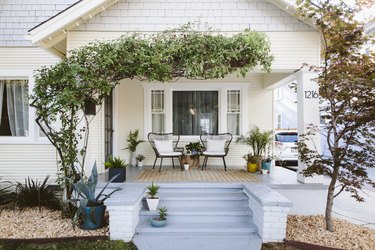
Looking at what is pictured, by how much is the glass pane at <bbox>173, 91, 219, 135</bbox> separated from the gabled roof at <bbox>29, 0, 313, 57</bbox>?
3208 millimetres

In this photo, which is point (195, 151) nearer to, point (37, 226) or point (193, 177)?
point (193, 177)

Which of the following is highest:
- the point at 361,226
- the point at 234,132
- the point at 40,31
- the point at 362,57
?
the point at 40,31

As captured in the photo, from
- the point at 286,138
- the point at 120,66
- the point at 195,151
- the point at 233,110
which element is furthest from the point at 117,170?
the point at 286,138

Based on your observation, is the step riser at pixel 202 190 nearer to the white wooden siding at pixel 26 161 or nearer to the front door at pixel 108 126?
the front door at pixel 108 126

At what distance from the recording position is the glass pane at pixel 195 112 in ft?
26.1

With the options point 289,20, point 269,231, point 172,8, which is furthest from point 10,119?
point 289,20

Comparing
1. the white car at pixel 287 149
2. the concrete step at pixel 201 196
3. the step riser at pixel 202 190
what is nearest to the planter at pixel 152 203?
the concrete step at pixel 201 196

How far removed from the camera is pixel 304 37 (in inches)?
219

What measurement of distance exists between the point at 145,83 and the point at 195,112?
1.71 meters

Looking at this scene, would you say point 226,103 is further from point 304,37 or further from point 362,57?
point 362,57

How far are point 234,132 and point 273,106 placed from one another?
1452mm

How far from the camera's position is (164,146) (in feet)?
22.7

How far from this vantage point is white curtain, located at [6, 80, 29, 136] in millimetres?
6418

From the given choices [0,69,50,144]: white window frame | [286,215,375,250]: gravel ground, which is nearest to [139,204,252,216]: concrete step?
[286,215,375,250]: gravel ground
